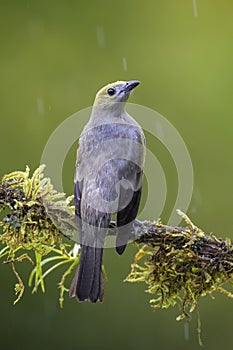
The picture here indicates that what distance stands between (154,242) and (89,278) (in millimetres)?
323

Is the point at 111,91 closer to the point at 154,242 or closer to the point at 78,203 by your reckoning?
the point at 78,203

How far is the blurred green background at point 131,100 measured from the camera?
5.57 metres

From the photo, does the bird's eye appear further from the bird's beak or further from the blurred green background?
the blurred green background

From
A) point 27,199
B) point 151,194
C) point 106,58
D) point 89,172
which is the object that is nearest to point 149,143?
point 106,58

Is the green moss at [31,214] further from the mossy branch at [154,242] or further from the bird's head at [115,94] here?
the bird's head at [115,94]

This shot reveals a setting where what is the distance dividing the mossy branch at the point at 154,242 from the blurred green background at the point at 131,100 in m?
2.70

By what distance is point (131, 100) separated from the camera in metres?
5.60

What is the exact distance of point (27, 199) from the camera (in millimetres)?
2713

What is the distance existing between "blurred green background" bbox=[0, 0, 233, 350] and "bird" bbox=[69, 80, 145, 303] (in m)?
2.20

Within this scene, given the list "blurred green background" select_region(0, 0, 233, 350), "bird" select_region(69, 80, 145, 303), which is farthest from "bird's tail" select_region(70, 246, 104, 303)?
"blurred green background" select_region(0, 0, 233, 350)

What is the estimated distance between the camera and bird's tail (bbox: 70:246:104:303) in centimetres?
280

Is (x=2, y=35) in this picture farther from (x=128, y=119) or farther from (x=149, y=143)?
(x=128, y=119)

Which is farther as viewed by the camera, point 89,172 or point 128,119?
point 128,119

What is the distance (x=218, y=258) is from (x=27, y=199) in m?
0.76
